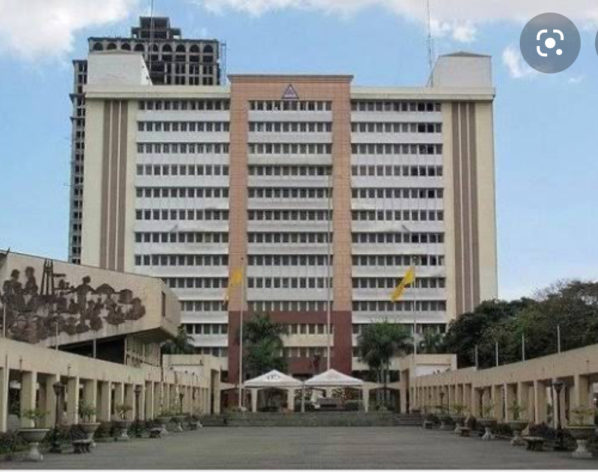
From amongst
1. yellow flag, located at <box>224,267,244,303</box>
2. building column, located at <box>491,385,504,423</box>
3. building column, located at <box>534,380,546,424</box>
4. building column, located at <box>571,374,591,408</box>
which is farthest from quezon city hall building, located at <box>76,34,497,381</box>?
building column, located at <box>571,374,591,408</box>

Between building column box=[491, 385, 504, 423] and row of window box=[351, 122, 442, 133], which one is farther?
row of window box=[351, 122, 442, 133]

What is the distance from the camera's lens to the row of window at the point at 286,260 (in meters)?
103

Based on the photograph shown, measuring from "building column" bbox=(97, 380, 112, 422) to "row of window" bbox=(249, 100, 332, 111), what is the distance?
6489cm

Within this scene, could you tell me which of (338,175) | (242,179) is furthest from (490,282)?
(242,179)

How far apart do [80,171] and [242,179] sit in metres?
53.2

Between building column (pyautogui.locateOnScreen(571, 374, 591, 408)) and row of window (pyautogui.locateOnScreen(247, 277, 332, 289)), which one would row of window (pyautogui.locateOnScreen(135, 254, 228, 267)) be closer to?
row of window (pyautogui.locateOnScreen(247, 277, 332, 289))

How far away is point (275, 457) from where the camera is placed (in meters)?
27.2

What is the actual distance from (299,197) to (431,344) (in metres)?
21.5

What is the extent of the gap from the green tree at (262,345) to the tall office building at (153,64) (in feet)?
194

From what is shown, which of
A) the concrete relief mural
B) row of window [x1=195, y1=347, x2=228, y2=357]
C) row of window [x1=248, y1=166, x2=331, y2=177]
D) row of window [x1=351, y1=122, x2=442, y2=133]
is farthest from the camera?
row of window [x1=351, y1=122, x2=442, y2=133]

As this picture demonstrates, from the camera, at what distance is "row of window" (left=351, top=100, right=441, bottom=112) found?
344 feet

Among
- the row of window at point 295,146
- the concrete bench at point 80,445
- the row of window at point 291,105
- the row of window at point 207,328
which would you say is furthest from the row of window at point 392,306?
the concrete bench at point 80,445

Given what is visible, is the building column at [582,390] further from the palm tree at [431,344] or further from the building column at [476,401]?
the palm tree at [431,344]

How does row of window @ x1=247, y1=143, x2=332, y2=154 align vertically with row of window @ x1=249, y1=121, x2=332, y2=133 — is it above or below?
below
